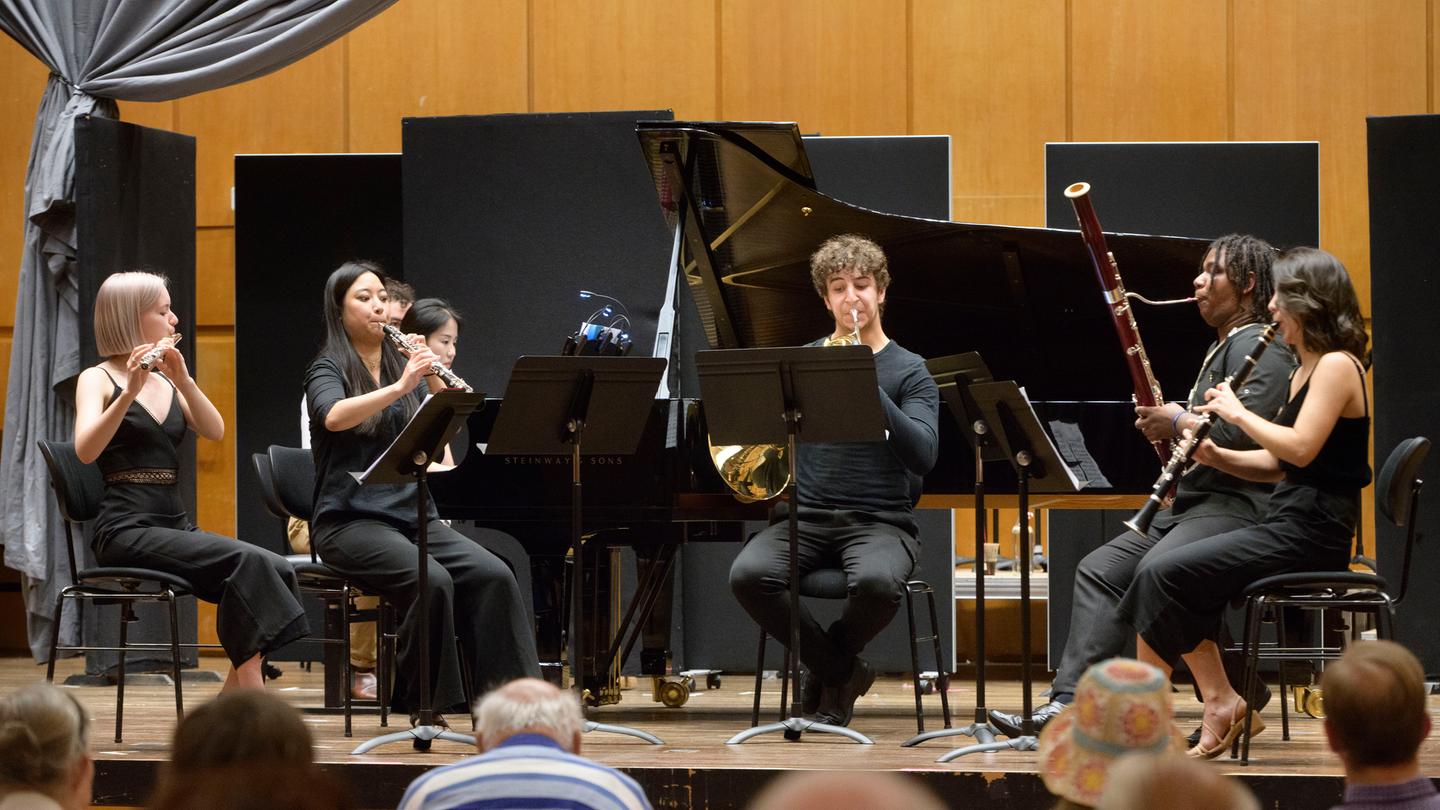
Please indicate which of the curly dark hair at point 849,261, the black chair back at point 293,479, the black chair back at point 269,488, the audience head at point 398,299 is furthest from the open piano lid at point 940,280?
the black chair back at point 269,488

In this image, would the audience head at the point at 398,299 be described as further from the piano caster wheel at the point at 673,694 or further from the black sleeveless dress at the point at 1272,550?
Answer: the black sleeveless dress at the point at 1272,550

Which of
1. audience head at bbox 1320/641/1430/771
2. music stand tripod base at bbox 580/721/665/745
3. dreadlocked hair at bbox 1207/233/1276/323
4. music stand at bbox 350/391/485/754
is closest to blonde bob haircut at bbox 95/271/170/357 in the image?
music stand at bbox 350/391/485/754

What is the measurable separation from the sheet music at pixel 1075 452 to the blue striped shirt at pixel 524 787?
9.62ft

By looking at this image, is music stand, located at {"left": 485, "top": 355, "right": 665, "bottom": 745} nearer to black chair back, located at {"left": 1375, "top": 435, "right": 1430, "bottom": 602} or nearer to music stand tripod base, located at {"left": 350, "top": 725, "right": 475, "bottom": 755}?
music stand tripod base, located at {"left": 350, "top": 725, "right": 475, "bottom": 755}

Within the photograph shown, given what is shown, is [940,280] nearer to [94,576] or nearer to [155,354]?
[155,354]

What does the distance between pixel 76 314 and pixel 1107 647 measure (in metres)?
4.04

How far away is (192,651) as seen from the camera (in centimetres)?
623

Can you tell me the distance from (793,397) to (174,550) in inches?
65.6

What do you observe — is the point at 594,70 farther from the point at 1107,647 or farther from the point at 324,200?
the point at 1107,647

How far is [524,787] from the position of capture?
1706 mm

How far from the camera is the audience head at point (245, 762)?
138 centimetres

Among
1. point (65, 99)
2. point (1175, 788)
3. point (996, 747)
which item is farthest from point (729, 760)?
point (65, 99)

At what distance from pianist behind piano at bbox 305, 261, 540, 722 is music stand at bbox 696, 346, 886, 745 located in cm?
80

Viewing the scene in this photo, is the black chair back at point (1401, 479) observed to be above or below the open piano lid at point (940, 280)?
below
